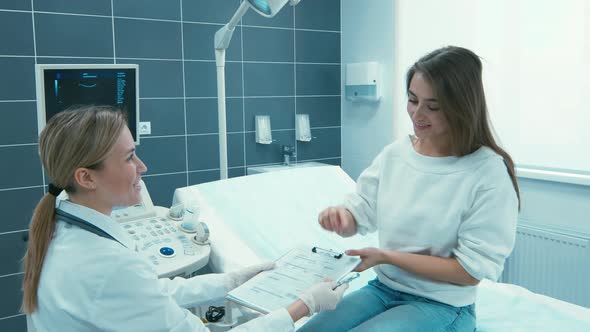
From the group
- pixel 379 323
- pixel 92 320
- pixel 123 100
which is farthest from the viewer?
pixel 123 100

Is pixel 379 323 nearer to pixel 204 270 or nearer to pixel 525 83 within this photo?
pixel 204 270

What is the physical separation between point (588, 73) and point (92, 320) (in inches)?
91.5

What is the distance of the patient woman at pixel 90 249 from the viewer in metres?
1.00

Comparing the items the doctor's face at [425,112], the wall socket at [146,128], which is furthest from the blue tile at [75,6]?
the doctor's face at [425,112]

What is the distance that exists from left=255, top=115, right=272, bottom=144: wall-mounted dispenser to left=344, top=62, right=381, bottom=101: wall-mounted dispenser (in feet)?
2.19

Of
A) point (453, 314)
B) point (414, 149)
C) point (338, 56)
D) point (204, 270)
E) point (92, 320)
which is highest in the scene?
point (338, 56)

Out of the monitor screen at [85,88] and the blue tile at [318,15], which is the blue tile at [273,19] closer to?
→ the blue tile at [318,15]

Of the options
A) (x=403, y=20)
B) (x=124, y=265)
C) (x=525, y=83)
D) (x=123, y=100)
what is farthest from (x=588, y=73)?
(x=124, y=265)

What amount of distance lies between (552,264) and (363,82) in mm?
1645

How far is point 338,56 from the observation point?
3.79 metres

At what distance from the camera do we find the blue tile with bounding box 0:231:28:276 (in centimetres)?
274

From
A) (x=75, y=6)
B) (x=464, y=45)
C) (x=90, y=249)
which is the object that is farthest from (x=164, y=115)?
(x=90, y=249)

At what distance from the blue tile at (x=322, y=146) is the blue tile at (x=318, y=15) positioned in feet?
2.38

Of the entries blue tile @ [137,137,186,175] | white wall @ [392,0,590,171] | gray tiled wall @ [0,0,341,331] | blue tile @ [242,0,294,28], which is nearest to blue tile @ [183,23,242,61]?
gray tiled wall @ [0,0,341,331]
